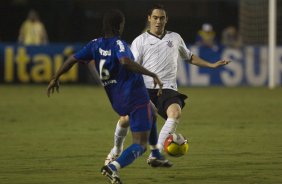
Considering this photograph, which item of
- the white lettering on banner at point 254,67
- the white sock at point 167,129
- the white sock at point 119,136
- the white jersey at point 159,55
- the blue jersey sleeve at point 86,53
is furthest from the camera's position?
the white lettering on banner at point 254,67

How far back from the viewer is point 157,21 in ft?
34.0

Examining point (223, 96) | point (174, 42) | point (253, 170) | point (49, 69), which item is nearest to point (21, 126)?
point (174, 42)

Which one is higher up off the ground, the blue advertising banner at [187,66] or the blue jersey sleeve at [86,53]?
the blue jersey sleeve at [86,53]

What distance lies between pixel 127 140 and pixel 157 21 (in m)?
3.25

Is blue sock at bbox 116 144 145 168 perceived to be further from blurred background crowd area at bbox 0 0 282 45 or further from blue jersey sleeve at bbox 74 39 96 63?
blurred background crowd area at bbox 0 0 282 45

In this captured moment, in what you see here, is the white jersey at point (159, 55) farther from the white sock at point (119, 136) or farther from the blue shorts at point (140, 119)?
the blue shorts at point (140, 119)

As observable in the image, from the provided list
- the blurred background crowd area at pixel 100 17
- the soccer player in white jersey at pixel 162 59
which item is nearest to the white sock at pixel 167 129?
the soccer player in white jersey at pixel 162 59

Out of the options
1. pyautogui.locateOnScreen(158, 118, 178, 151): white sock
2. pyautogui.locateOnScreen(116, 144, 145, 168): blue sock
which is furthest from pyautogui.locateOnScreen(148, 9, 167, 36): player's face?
pyautogui.locateOnScreen(116, 144, 145, 168): blue sock

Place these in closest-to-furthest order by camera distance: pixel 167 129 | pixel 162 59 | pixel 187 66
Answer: pixel 167 129
pixel 162 59
pixel 187 66

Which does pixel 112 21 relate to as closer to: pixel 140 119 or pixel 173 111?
pixel 140 119

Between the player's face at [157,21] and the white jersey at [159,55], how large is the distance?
0.11 metres

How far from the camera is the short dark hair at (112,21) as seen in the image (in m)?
8.36

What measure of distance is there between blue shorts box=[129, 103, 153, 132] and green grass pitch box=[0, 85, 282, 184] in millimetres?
691

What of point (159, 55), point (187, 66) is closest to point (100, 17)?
point (187, 66)
